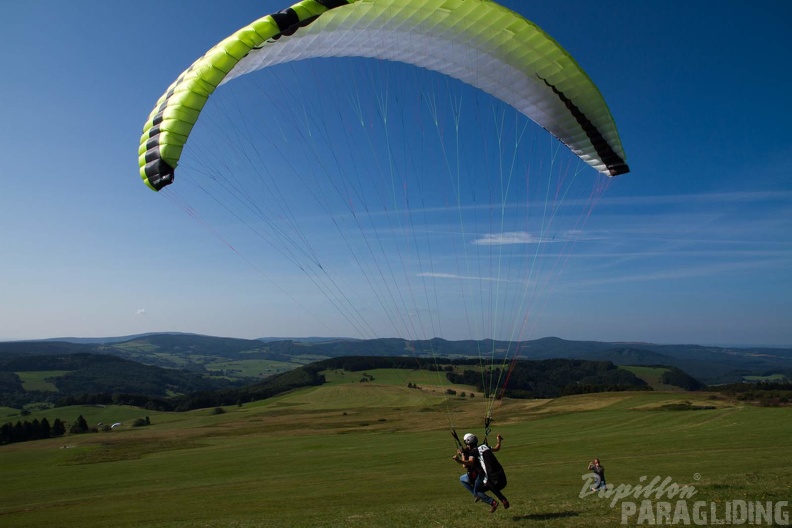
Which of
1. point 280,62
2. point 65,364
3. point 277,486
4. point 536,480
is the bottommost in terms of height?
point 65,364

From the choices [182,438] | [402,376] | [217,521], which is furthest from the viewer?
[402,376]

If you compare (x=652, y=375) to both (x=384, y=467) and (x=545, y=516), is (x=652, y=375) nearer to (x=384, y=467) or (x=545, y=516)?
(x=384, y=467)

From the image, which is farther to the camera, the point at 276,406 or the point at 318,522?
the point at 276,406

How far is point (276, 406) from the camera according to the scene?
7788cm

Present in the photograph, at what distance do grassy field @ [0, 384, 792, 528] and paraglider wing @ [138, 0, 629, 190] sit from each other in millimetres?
8516

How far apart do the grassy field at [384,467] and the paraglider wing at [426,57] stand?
8516mm

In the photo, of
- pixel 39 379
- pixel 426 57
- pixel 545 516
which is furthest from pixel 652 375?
pixel 39 379

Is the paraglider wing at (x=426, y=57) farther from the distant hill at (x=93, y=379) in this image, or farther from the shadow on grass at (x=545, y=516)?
the distant hill at (x=93, y=379)

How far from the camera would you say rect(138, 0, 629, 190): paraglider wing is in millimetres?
8156

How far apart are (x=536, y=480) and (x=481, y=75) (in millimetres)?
13742

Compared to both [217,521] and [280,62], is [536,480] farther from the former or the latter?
[280,62]

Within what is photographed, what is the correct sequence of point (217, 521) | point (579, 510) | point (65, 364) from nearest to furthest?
point (579, 510) < point (217, 521) < point (65, 364)

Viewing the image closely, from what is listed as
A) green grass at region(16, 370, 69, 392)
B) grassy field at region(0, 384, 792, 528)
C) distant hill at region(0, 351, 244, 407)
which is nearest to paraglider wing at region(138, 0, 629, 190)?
grassy field at region(0, 384, 792, 528)

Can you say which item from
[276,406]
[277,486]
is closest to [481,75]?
[277,486]
